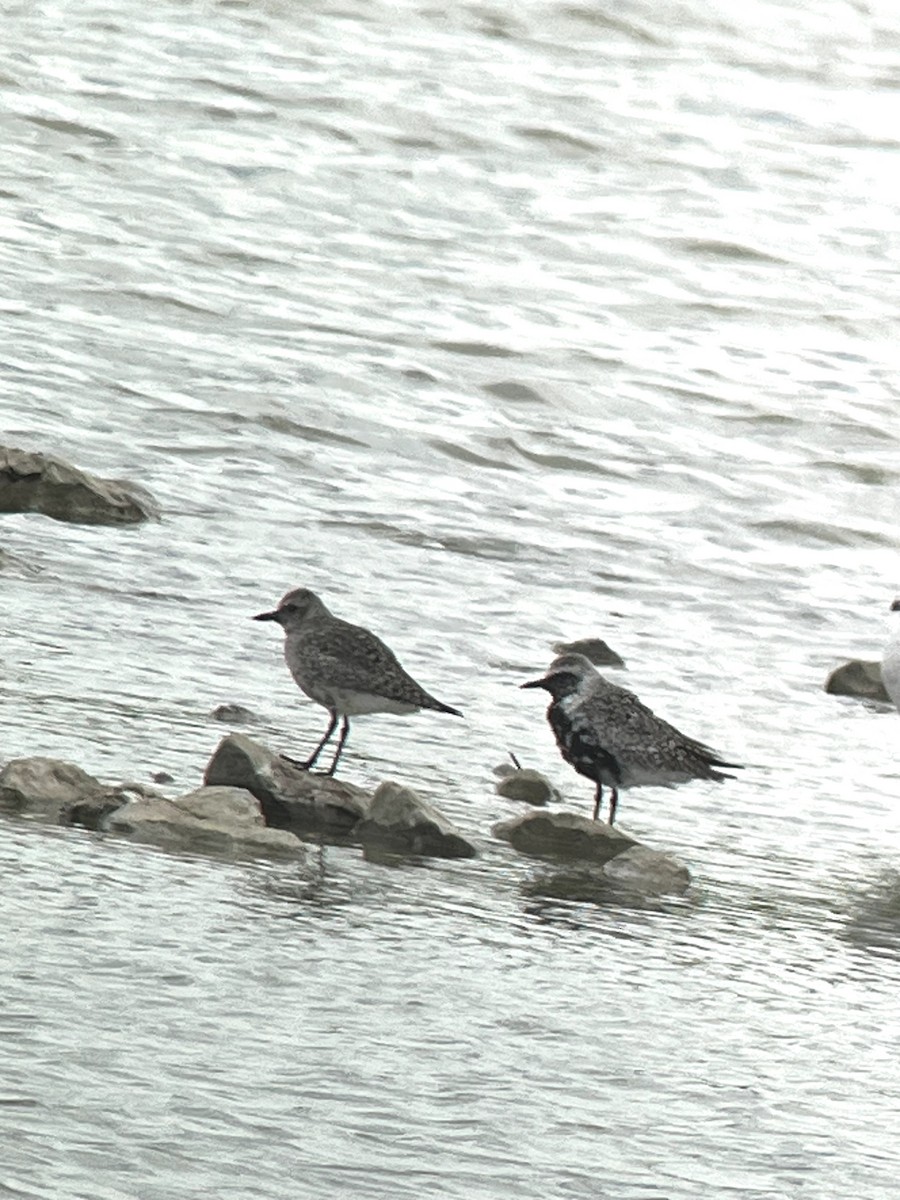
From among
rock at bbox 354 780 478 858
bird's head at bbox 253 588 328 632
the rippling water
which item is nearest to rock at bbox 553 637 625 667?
the rippling water

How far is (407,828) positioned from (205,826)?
0.58 m

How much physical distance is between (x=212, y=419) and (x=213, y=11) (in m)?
9.99

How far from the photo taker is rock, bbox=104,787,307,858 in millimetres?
6043

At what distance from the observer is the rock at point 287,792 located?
21.4ft

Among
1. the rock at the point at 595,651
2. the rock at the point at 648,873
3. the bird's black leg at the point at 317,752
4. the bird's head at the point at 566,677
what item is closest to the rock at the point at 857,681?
the rock at the point at 595,651

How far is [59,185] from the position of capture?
1634 centimetres

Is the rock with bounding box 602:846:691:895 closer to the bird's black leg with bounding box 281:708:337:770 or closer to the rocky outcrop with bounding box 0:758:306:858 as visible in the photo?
the rocky outcrop with bounding box 0:758:306:858

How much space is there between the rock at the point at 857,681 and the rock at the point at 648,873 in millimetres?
2999

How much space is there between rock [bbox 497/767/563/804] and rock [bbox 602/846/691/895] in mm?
839

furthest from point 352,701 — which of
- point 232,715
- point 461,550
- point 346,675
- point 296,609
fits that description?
point 461,550

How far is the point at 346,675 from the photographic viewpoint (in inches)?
294

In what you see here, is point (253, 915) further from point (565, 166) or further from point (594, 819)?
point (565, 166)

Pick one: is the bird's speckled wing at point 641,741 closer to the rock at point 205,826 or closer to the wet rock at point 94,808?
the rock at point 205,826

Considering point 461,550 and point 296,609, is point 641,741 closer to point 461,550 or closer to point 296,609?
point 296,609
